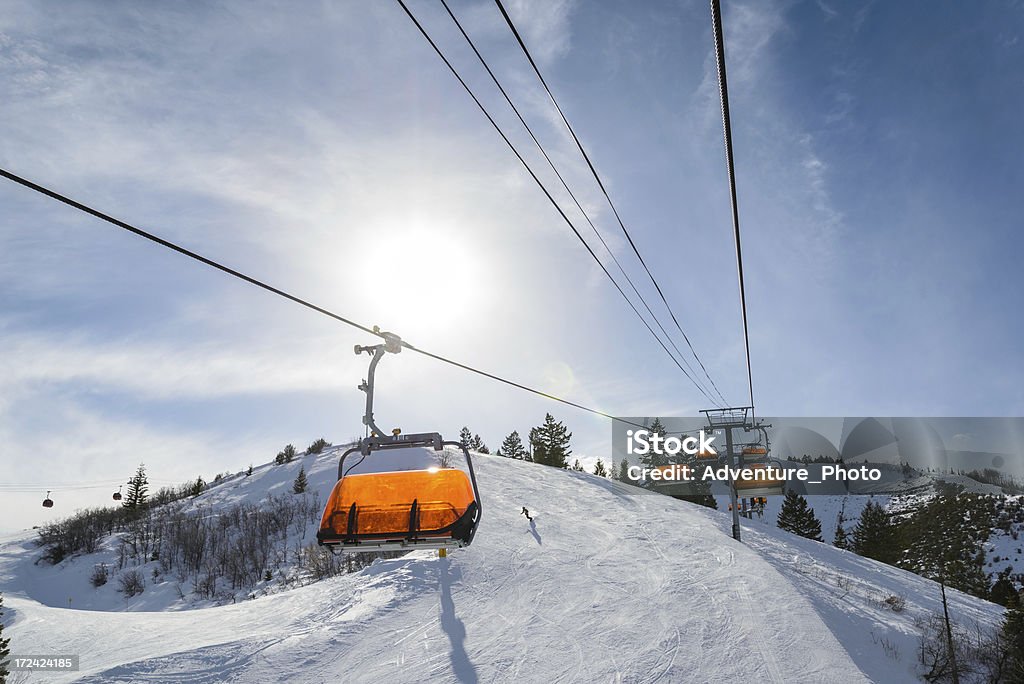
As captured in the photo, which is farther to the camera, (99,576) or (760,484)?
(99,576)

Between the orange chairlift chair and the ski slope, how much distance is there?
9853mm

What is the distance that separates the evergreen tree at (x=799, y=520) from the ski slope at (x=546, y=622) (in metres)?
30.4

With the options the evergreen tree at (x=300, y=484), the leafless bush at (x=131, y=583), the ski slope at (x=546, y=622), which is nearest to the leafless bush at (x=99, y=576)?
the leafless bush at (x=131, y=583)

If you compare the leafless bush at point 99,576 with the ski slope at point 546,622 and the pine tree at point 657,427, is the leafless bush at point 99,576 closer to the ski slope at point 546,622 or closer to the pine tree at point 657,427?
the ski slope at point 546,622

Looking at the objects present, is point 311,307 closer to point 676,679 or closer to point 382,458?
point 676,679

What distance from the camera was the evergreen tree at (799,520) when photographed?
60594 mm

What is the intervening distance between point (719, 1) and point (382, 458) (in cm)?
5727

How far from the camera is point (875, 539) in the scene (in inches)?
2200

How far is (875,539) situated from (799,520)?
24.2 ft

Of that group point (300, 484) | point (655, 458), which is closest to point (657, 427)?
point (655, 458)

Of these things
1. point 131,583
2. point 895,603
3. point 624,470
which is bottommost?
point 131,583

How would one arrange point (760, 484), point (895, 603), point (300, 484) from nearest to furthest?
point (895, 603), point (760, 484), point (300, 484)

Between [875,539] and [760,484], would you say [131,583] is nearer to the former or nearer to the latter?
[760,484]

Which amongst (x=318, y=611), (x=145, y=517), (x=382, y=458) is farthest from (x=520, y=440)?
(x=318, y=611)
